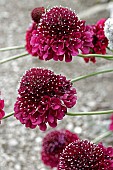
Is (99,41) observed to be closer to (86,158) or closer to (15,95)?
(86,158)

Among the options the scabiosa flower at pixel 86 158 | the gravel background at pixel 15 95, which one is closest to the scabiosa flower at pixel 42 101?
the scabiosa flower at pixel 86 158

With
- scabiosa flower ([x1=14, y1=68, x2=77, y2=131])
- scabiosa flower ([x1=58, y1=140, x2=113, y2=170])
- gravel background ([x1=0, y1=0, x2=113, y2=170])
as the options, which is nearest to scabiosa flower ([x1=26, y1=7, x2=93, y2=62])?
scabiosa flower ([x1=14, y1=68, x2=77, y2=131])

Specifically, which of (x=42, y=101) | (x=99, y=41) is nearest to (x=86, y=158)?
(x=42, y=101)

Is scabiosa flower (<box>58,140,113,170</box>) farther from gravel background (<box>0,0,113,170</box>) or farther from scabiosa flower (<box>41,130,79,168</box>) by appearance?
gravel background (<box>0,0,113,170</box>)

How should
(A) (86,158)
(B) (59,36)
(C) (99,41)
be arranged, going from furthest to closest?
(C) (99,41), (B) (59,36), (A) (86,158)

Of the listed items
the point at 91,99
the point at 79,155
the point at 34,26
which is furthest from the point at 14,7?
the point at 79,155

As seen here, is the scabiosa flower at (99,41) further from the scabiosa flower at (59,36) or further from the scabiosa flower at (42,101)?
the scabiosa flower at (42,101)
